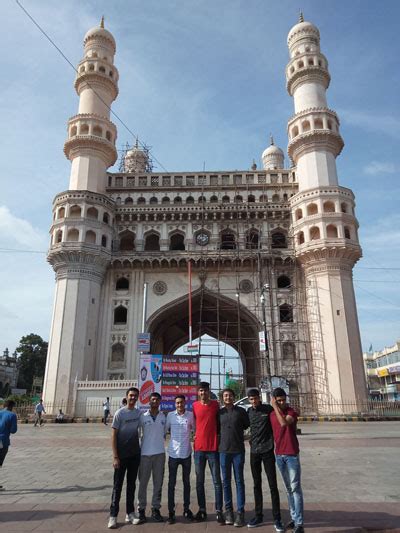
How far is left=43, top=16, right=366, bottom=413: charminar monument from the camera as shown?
27516mm

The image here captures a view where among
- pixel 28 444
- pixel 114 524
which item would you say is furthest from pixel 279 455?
pixel 28 444

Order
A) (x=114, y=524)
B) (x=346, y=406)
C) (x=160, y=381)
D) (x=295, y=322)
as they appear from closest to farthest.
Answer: (x=114, y=524) < (x=160, y=381) < (x=346, y=406) < (x=295, y=322)

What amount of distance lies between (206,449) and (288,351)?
24.2 meters

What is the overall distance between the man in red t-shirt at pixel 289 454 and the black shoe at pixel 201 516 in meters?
1.12

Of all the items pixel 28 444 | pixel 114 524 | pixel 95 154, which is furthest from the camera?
pixel 95 154

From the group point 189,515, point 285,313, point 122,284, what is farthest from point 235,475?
point 122,284

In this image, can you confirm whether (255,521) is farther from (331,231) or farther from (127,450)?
(331,231)

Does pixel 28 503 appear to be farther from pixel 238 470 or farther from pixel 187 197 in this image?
pixel 187 197

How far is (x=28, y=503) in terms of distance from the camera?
6.43m

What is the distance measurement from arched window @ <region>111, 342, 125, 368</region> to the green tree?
121 ft

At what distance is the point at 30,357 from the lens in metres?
61.1

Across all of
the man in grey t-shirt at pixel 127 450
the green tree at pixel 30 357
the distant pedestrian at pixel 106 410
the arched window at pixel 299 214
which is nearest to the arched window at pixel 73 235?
the distant pedestrian at pixel 106 410

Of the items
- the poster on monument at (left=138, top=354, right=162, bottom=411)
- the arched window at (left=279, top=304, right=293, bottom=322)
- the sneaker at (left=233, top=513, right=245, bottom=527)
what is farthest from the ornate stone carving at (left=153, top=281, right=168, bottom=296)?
the sneaker at (left=233, top=513, right=245, bottom=527)

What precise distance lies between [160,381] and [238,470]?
36.8 feet
